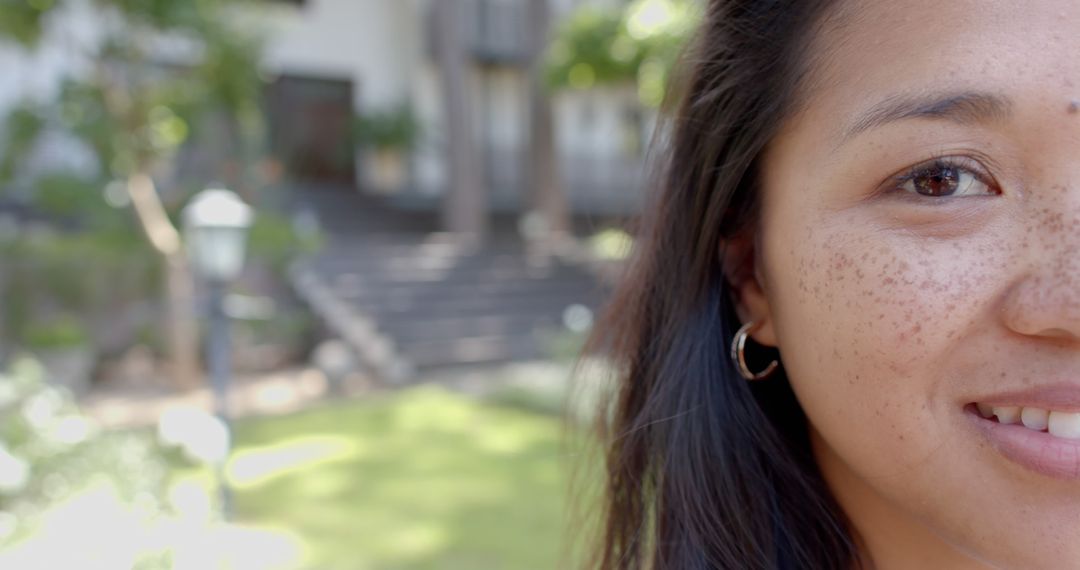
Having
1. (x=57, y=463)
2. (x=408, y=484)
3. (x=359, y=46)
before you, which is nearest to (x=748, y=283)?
(x=57, y=463)

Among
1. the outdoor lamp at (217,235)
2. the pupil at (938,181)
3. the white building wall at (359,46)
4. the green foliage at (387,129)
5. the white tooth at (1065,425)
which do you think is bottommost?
the outdoor lamp at (217,235)

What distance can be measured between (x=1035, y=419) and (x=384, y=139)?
14886 mm

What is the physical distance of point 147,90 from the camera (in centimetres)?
731

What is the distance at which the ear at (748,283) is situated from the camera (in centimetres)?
113

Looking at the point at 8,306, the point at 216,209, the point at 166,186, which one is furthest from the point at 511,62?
the point at 216,209

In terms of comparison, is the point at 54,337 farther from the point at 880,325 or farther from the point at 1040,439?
the point at 1040,439

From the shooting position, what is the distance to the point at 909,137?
88 cm

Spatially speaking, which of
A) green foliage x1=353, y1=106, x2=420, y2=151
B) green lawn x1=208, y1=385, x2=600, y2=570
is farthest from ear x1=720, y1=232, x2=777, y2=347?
green foliage x1=353, y1=106, x2=420, y2=151

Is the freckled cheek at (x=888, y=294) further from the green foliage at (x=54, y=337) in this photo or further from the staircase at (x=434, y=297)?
the green foliage at (x=54, y=337)

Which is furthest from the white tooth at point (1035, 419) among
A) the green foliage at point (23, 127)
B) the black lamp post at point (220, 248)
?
the green foliage at point (23, 127)

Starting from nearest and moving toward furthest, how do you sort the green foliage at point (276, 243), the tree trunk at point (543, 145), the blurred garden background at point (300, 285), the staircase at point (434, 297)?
the blurred garden background at point (300, 285) → the staircase at point (434, 297) → the green foliage at point (276, 243) → the tree trunk at point (543, 145)

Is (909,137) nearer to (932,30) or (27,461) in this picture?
(932,30)

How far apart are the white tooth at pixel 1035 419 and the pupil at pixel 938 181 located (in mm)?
229

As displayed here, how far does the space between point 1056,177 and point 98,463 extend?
423cm
